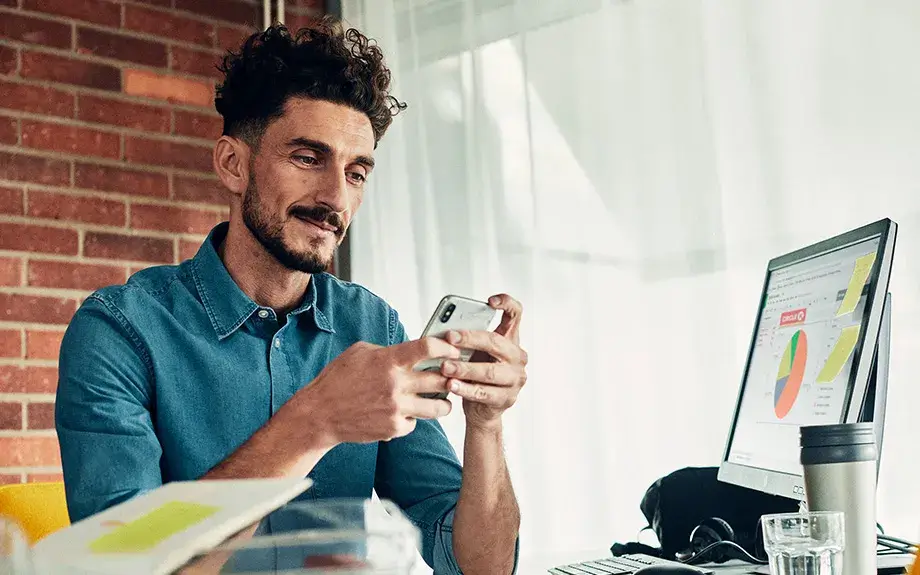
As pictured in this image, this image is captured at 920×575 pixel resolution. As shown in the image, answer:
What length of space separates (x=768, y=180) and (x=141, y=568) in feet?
6.17

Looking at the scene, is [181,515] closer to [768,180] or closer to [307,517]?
[307,517]

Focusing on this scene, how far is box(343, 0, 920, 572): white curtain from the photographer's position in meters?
1.94

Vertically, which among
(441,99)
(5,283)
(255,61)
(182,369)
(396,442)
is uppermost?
(441,99)

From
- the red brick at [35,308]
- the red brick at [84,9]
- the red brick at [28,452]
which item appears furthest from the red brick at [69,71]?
the red brick at [28,452]

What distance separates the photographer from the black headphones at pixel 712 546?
4.69 ft

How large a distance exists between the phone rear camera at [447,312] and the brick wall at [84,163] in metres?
1.78

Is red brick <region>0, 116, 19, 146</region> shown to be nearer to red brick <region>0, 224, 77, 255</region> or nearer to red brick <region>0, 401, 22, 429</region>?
red brick <region>0, 224, 77, 255</region>

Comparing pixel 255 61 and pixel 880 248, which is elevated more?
pixel 255 61

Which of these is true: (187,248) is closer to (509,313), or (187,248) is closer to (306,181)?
(306,181)

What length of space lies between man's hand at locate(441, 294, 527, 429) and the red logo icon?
0.40 meters

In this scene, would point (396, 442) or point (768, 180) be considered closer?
point (396, 442)

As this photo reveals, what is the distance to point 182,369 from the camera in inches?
63.0

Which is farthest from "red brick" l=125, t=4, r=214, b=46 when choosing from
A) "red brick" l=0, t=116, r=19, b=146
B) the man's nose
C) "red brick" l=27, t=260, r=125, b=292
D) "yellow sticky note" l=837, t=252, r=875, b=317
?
"yellow sticky note" l=837, t=252, r=875, b=317

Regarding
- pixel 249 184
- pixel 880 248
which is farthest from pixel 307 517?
pixel 249 184
